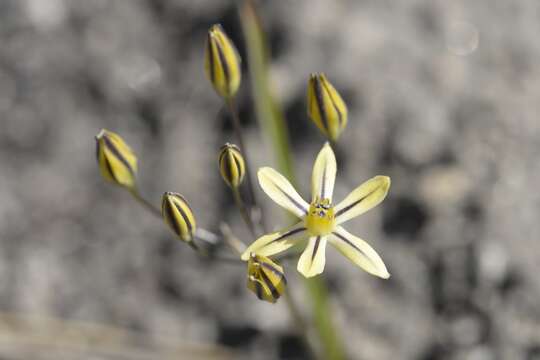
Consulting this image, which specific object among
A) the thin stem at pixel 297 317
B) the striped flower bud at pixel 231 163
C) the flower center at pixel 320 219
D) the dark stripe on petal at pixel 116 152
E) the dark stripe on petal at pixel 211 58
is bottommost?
the thin stem at pixel 297 317

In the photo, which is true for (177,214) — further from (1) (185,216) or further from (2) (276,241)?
(2) (276,241)

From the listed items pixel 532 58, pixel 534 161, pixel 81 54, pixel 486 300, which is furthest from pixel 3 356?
pixel 532 58

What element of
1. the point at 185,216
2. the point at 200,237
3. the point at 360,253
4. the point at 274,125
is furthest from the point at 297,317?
the point at 274,125

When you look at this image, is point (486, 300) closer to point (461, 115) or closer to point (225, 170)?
point (461, 115)

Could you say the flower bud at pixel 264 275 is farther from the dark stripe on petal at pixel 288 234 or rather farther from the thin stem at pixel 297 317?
the thin stem at pixel 297 317

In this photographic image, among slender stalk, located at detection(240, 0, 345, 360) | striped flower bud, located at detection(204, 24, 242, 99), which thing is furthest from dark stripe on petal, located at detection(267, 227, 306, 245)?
slender stalk, located at detection(240, 0, 345, 360)

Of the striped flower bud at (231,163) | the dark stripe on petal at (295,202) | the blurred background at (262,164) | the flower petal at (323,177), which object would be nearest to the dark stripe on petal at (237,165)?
the striped flower bud at (231,163)
